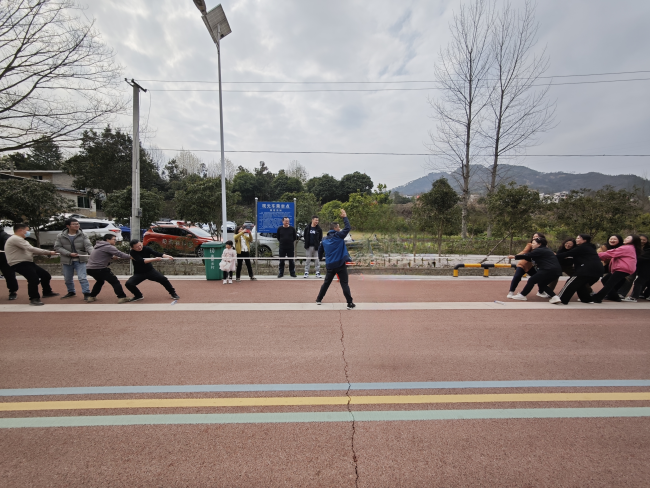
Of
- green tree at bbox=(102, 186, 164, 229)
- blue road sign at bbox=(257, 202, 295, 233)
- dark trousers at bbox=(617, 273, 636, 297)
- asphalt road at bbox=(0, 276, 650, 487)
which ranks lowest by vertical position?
asphalt road at bbox=(0, 276, 650, 487)

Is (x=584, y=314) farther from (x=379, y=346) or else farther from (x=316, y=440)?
(x=316, y=440)

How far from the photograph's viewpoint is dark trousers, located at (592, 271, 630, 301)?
6809mm

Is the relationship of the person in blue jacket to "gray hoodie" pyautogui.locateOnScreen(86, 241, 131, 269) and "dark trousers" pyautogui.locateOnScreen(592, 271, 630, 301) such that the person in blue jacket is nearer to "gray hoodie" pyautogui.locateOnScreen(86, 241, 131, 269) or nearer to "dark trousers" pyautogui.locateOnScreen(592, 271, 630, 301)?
"gray hoodie" pyautogui.locateOnScreen(86, 241, 131, 269)

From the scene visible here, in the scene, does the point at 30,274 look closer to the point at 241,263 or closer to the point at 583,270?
the point at 241,263

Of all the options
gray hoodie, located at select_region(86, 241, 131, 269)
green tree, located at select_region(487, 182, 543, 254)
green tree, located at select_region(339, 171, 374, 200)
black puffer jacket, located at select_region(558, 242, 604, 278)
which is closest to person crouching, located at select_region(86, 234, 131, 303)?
gray hoodie, located at select_region(86, 241, 131, 269)

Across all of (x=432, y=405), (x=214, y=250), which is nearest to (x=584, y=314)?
(x=432, y=405)

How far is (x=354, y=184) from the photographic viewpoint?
45.9 m

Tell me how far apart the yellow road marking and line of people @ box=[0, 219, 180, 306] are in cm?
399

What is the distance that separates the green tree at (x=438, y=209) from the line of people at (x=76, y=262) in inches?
425

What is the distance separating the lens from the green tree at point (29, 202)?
1242 cm

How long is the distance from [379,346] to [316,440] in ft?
7.09

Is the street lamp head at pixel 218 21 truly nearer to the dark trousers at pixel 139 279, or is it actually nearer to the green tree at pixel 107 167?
the dark trousers at pixel 139 279

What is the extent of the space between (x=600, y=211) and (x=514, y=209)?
10.2 feet

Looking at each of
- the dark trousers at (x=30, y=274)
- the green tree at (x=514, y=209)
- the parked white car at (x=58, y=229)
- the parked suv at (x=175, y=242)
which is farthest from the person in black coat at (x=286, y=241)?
the parked white car at (x=58, y=229)
